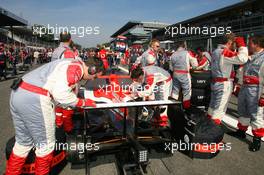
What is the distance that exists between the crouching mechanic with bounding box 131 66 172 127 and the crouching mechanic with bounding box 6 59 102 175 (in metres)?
1.46

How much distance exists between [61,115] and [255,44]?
3460 mm

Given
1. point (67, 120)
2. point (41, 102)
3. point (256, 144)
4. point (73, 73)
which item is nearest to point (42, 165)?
point (41, 102)

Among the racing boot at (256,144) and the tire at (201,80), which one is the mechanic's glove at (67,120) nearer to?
the racing boot at (256,144)

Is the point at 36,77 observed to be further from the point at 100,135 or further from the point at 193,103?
the point at 193,103

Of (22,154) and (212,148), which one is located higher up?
(22,154)

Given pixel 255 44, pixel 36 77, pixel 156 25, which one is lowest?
pixel 36 77

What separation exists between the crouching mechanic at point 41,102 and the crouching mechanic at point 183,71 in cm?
319

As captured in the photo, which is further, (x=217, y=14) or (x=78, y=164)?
(x=217, y=14)

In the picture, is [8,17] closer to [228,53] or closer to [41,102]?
[228,53]

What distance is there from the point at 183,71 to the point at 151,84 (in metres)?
1.46

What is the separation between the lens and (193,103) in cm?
588

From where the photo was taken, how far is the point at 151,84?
12.9 feet

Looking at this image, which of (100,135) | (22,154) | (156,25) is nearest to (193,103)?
(100,135)

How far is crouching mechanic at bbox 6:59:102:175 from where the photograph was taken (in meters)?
2.22
